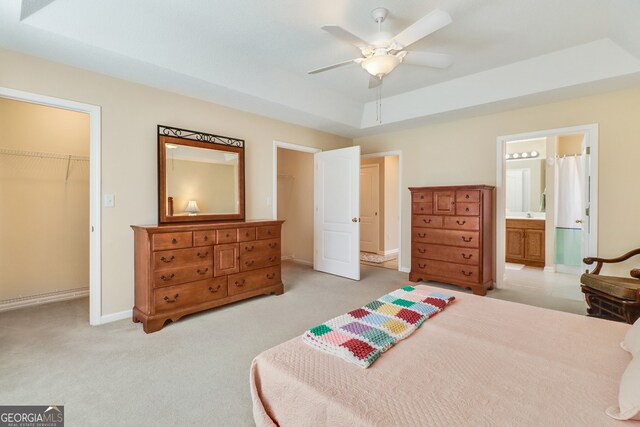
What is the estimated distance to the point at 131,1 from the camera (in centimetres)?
235

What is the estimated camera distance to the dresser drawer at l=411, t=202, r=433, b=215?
426cm

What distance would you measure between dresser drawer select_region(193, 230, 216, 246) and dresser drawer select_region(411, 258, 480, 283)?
2883 millimetres

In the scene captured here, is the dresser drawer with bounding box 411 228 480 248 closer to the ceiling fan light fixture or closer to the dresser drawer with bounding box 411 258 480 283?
the dresser drawer with bounding box 411 258 480 283

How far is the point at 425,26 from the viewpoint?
203cm

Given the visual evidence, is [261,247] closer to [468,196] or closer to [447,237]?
[447,237]

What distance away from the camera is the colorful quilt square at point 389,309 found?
1.72 meters

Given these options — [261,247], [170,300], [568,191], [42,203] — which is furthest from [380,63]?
[568,191]

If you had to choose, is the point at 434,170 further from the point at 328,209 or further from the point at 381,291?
the point at 381,291

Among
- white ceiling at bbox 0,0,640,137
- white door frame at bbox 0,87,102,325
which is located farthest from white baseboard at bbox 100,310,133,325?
white ceiling at bbox 0,0,640,137

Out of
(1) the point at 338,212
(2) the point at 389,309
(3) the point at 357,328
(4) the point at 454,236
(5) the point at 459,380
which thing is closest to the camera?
(5) the point at 459,380

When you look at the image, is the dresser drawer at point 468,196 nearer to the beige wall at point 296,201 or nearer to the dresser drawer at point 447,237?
the dresser drawer at point 447,237

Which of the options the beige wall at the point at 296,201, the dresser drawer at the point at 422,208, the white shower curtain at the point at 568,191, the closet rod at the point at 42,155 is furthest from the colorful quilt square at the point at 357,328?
the white shower curtain at the point at 568,191

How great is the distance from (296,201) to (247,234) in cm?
265

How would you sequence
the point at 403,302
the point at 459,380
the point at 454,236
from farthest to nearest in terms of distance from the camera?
the point at 454,236
the point at 403,302
the point at 459,380
